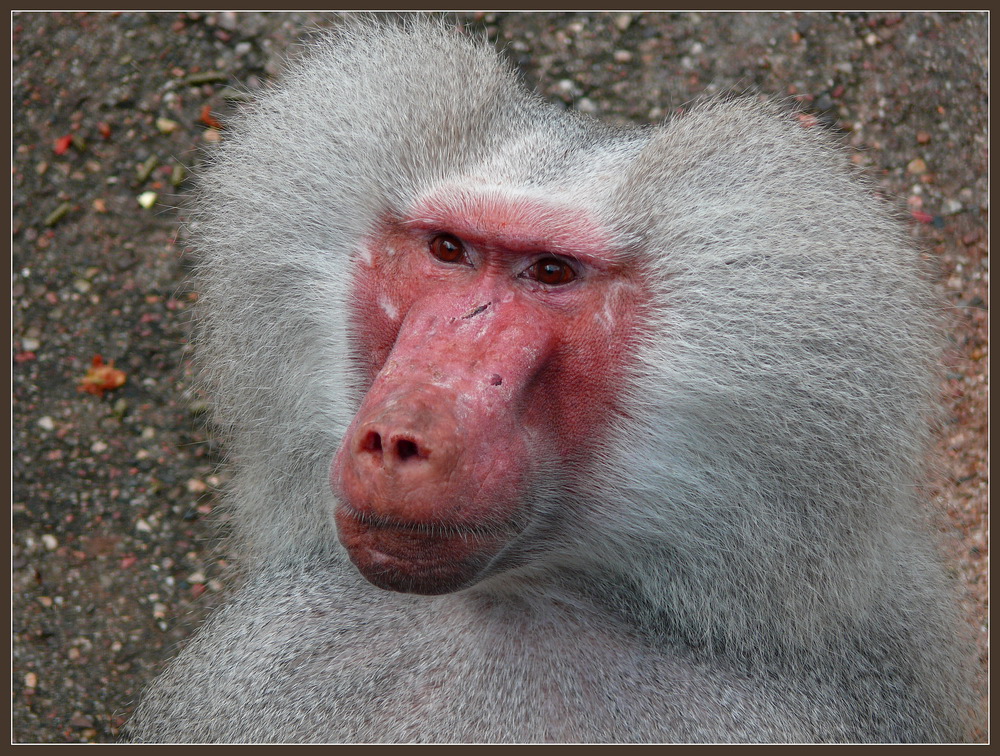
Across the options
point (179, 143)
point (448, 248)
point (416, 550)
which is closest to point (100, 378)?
point (179, 143)

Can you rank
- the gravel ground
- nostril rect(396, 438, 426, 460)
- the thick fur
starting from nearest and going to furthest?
nostril rect(396, 438, 426, 460)
the thick fur
the gravel ground

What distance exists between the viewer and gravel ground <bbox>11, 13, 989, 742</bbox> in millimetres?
3869

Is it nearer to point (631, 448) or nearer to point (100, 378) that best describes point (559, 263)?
point (631, 448)

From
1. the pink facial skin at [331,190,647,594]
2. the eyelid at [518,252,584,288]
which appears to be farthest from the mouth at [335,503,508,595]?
the eyelid at [518,252,584,288]

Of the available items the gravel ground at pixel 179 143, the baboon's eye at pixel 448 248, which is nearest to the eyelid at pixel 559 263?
the baboon's eye at pixel 448 248

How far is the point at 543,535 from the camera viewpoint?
6.27 feet

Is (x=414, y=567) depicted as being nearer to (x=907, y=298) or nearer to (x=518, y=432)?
(x=518, y=432)

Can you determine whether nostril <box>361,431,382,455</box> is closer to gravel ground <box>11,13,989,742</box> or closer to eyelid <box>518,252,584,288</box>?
eyelid <box>518,252,584,288</box>

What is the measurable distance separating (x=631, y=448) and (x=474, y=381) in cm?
40

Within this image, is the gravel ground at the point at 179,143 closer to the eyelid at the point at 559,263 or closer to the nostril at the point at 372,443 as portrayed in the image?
the eyelid at the point at 559,263

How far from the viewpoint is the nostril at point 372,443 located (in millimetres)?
1568

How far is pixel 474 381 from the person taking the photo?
163 cm

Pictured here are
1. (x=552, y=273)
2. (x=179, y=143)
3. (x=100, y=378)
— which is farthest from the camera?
(x=179, y=143)

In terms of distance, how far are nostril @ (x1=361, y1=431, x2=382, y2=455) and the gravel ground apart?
248 cm
